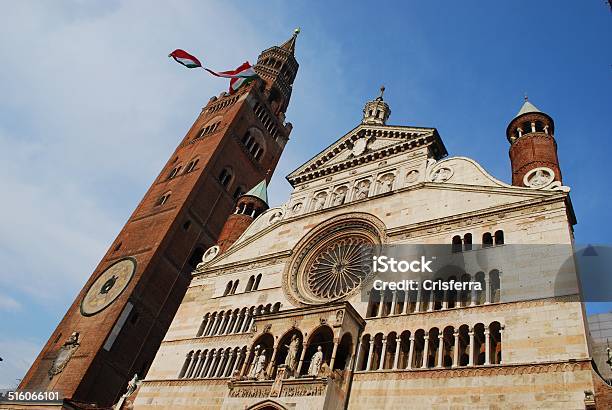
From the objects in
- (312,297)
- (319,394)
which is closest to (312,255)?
(312,297)

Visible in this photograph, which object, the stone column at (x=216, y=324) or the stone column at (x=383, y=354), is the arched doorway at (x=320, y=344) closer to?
the stone column at (x=383, y=354)

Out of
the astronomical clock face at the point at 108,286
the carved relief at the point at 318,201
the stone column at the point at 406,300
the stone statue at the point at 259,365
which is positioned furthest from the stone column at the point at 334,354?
the astronomical clock face at the point at 108,286

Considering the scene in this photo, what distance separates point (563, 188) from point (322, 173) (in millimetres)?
14178

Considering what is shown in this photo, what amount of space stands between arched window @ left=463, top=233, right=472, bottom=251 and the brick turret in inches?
627

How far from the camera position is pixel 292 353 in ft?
64.3

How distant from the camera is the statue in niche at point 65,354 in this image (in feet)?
99.6

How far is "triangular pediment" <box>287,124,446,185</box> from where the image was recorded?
26656mm

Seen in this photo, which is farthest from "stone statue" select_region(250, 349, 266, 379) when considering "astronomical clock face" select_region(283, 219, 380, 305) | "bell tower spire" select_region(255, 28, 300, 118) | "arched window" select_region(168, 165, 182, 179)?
"bell tower spire" select_region(255, 28, 300, 118)

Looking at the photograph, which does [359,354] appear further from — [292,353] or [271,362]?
[271,362]

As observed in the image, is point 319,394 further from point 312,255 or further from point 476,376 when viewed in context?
point 312,255

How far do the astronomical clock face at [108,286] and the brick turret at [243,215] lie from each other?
6918 millimetres

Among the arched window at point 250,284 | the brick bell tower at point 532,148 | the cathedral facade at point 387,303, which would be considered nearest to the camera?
the cathedral facade at point 387,303

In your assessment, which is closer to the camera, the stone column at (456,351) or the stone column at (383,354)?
the stone column at (456,351)

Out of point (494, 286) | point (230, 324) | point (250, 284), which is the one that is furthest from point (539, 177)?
point (230, 324)
